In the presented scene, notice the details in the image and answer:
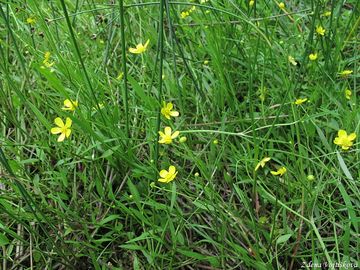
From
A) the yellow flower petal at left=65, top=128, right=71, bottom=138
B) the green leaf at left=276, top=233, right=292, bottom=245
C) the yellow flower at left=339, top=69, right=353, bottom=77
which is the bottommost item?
the green leaf at left=276, top=233, right=292, bottom=245

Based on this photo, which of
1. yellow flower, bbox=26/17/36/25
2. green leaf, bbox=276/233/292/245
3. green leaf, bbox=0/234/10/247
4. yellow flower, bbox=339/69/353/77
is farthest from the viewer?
yellow flower, bbox=26/17/36/25

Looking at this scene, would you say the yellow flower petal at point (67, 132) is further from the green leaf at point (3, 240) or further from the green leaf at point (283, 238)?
the green leaf at point (283, 238)

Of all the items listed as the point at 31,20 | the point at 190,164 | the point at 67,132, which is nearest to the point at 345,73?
the point at 190,164

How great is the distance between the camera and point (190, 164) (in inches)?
51.1

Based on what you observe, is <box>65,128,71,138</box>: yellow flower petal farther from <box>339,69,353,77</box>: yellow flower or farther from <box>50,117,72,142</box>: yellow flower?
<box>339,69,353,77</box>: yellow flower

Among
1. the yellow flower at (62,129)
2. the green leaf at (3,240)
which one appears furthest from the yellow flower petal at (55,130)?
the green leaf at (3,240)

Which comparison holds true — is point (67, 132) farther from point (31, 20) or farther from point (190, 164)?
point (31, 20)

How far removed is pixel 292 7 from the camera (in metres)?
1.77

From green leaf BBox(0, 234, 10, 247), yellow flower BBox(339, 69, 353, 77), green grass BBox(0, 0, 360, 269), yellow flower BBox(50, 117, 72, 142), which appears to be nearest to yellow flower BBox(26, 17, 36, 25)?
green grass BBox(0, 0, 360, 269)

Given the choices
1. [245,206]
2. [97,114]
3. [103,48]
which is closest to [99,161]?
[97,114]

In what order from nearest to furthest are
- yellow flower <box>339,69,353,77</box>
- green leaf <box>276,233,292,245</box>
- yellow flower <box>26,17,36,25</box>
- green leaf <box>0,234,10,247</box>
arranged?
green leaf <box>276,233,292,245</box>
green leaf <box>0,234,10,247</box>
yellow flower <box>339,69,353,77</box>
yellow flower <box>26,17,36,25</box>

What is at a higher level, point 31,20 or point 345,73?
point 31,20

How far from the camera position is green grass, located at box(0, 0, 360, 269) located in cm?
107

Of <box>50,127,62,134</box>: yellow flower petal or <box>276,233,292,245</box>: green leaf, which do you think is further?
<box>50,127,62,134</box>: yellow flower petal
